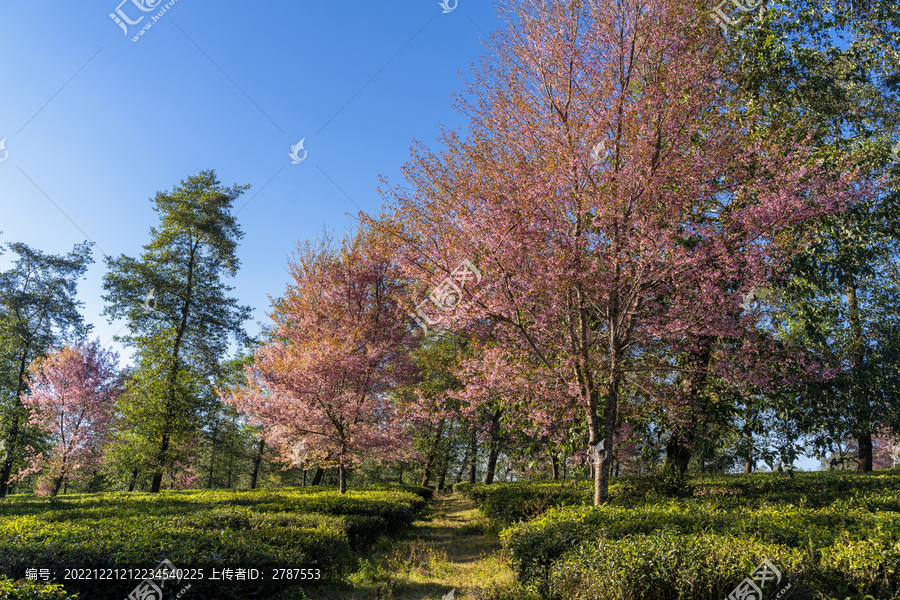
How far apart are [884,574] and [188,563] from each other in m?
6.82

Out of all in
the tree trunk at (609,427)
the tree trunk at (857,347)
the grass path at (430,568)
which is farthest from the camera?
the tree trunk at (857,347)

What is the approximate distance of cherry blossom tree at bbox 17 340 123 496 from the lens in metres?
21.3

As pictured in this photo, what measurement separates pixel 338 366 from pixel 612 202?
28.3 ft

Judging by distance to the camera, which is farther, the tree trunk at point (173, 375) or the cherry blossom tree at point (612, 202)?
the tree trunk at point (173, 375)

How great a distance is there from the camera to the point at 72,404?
72.9ft

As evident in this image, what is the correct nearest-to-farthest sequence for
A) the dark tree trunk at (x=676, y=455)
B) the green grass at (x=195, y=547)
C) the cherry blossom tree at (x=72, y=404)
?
the green grass at (x=195, y=547), the dark tree trunk at (x=676, y=455), the cherry blossom tree at (x=72, y=404)

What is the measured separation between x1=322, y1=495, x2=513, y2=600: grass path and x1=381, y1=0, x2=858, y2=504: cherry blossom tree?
2.55m

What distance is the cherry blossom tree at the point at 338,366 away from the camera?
1277 centimetres

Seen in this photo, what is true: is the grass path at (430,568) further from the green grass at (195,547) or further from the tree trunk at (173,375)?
the tree trunk at (173,375)

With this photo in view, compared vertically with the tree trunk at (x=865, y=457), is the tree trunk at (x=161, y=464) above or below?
below

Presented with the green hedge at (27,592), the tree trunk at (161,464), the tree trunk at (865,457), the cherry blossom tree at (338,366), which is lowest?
Result: the tree trunk at (161,464)

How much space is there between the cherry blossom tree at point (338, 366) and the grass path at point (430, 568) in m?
3.26

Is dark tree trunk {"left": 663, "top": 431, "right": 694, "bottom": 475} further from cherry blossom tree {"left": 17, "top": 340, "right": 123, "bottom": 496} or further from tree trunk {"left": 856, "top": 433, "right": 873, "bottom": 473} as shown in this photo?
cherry blossom tree {"left": 17, "top": 340, "right": 123, "bottom": 496}

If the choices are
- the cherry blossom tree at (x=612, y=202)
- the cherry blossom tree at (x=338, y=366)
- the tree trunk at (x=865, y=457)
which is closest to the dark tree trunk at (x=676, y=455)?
the cherry blossom tree at (x=612, y=202)
